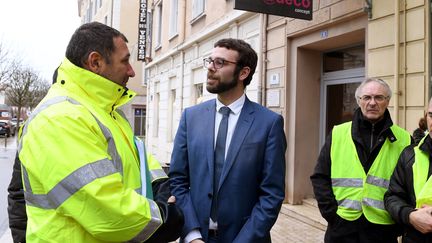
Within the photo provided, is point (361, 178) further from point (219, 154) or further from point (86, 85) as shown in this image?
point (86, 85)

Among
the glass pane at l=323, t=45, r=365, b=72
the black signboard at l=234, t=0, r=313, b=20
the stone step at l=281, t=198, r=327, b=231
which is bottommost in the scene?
the stone step at l=281, t=198, r=327, b=231

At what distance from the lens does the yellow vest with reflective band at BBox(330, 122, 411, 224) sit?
2783mm

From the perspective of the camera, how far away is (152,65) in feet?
56.8

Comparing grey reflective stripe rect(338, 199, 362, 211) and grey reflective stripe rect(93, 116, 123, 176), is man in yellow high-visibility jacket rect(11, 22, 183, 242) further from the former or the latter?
grey reflective stripe rect(338, 199, 362, 211)

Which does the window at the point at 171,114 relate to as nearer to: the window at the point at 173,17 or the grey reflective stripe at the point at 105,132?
the window at the point at 173,17

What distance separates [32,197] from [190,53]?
36.2 feet

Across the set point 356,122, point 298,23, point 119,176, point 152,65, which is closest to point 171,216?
point 119,176

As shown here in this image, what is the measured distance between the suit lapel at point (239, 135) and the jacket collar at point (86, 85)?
0.82m

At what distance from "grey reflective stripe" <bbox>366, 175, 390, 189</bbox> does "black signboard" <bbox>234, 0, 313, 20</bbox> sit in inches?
142

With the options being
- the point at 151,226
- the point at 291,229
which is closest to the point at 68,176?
→ the point at 151,226

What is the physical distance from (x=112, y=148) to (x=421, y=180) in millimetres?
1834

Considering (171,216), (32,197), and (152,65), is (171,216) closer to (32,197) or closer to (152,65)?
(32,197)

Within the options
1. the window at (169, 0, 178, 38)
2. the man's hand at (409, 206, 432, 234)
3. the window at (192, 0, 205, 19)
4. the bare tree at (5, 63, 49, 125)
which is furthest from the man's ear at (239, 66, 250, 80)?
the bare tree at (5, 63, 49, 125)

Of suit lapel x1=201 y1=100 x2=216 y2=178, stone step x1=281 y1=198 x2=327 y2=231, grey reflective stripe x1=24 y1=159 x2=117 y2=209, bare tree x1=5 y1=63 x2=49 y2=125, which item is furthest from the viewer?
bare tree x1=5 y1=63 x2=49 y2=125
